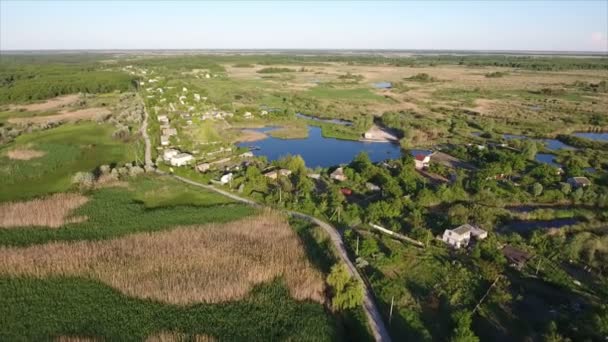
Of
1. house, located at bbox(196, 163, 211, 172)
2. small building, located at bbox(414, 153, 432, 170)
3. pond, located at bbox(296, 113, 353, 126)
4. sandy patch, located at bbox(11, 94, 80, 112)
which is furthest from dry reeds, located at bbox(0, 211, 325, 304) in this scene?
sandy patch, located at bbox(11, 94, 80, 112)

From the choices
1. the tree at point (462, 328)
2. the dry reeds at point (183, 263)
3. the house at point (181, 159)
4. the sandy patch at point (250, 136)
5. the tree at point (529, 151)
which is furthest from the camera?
the sandy patch at point (250, 136)

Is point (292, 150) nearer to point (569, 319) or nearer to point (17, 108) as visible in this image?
point (569, 319)

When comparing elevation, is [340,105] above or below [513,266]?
above

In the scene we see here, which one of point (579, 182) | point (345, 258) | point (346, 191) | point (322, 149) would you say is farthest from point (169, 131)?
point (579, 182)

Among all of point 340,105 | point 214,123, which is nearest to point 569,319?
point 214,123

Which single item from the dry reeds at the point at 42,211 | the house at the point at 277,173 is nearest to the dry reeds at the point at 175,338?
the dry reeds at the point at 42,211

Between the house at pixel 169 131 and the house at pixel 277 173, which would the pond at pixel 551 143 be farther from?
the house at pixel 169 131

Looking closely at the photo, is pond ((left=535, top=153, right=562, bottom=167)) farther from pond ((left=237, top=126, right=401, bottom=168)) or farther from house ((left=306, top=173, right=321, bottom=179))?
house ((left=306, top=173, right=321, bottom=179))
